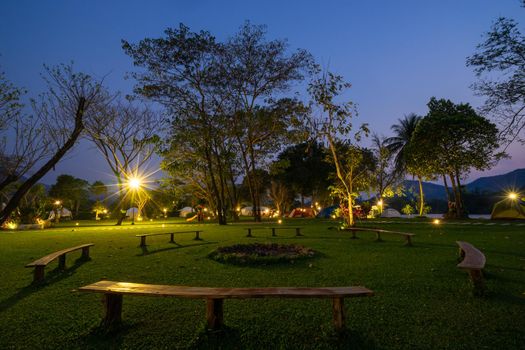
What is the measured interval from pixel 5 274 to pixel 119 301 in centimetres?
560

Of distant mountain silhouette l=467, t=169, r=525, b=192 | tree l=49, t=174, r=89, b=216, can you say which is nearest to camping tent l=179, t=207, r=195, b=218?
tree l=49, t=174, r=89, b=216

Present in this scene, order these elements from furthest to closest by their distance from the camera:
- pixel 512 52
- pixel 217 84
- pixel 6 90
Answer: pixel 217 84 < pixel 512 52 < pixel 6 90

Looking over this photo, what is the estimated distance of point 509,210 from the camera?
2461 centimetres

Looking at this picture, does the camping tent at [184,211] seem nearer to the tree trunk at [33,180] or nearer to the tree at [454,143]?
the tree at [454,143]

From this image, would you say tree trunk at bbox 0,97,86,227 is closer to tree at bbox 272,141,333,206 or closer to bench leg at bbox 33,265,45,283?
bench leg at bbox 33,265,45,283

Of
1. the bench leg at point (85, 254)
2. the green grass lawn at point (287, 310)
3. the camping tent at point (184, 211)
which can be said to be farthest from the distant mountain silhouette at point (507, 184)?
the camping tent at point (184, 211)

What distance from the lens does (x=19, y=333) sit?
12.8 ft

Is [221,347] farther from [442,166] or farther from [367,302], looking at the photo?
[442,166]

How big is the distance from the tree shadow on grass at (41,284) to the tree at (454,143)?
2994 cm

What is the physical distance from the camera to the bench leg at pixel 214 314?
12.2 feet

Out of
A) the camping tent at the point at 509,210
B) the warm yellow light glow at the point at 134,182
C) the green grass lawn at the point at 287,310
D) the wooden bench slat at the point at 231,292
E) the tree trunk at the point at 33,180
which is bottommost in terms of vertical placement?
the green grass lawn at the point at 287,310

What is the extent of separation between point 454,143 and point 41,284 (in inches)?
1261

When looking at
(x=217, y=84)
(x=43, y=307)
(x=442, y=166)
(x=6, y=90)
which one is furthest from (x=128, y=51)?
(x=442, y=166)

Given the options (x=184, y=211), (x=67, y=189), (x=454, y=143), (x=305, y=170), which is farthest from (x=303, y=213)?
(x=67, y=189)
